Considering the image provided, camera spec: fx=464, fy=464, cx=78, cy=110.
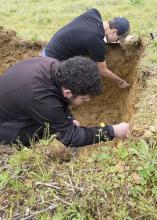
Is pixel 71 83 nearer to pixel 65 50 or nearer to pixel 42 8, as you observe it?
pixel 65 50

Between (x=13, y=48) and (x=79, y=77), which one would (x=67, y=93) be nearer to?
(x=79, y=77)

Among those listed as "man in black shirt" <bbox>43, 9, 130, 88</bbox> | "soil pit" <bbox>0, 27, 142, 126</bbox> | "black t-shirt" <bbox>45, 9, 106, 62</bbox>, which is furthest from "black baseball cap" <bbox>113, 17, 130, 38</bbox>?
"soil pit" <bbox>0, 27, 142, 126</bbox>

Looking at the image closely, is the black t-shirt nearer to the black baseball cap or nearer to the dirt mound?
the black baseball cap

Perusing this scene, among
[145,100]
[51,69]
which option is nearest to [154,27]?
[145,100]

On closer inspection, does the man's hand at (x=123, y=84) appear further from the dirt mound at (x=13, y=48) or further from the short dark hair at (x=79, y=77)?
the short dark hair at (x=79, y=77)

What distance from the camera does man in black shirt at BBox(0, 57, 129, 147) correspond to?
463 centimetres

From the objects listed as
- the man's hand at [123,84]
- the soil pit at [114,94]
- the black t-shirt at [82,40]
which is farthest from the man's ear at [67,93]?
the man's hand at [123,84]

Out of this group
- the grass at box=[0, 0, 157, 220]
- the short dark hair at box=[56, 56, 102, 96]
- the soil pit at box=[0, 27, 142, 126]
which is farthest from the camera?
the soil pit at box=[0, 27, 142, 126]

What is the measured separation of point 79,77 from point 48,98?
0.38 m

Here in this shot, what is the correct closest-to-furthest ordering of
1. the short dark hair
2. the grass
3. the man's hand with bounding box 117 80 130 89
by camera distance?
1. the grass
2. the short dark hair
3. the man's hand with bounding box 117 80 130 89

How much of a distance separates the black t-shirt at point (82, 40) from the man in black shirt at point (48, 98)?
1.68m

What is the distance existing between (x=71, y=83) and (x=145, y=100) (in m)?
1.29

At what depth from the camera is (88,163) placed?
4258 millimetres

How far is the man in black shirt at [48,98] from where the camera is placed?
182 inches
